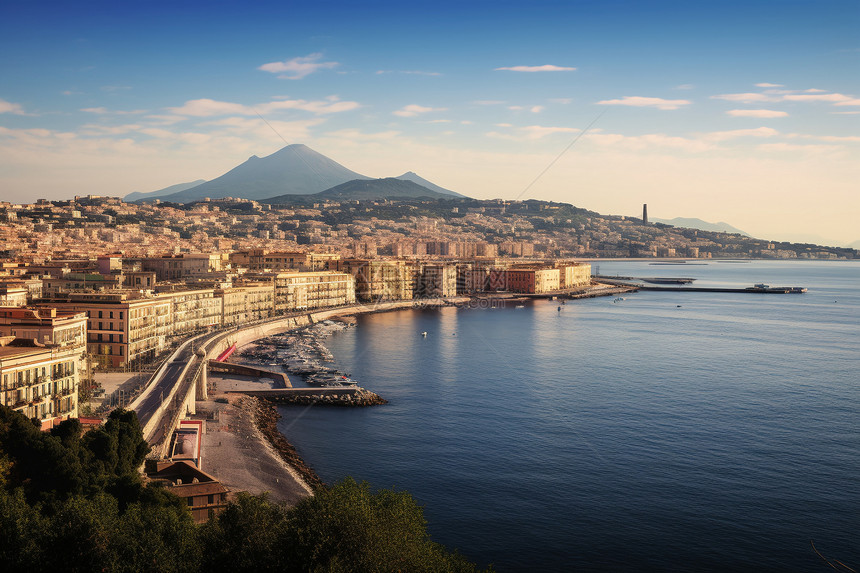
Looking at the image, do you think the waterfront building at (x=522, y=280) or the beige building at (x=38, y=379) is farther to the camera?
the waterfront building at (x=522, y=280)

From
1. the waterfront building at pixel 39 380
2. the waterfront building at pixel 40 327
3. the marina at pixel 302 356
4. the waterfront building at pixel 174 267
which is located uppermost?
the waterfront building at pixel 174 267

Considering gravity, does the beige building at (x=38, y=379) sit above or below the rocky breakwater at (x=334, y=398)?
above

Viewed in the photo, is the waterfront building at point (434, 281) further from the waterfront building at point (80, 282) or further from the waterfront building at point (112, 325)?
the waterfront building at point (112, 325)

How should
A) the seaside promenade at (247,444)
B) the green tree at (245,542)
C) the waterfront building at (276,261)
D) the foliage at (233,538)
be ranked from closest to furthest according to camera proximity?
the foliage at (233,538), the green tree at (245,542), the seaside promenade at (247,444), the waterfront building at (276,261)

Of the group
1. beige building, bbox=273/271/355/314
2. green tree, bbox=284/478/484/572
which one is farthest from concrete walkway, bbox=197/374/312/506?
beige building, bbox=273/271/355/314

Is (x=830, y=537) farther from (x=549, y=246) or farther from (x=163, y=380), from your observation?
(x=549, y=246)

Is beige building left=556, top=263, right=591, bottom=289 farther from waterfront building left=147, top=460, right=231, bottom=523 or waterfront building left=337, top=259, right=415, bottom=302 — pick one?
waterfront building left=147, top=460, right=231, bottom=523

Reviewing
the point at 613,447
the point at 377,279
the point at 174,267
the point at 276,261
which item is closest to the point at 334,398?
the point at 613,447

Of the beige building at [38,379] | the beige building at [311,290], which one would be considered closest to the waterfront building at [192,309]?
the beige building at [311,290]

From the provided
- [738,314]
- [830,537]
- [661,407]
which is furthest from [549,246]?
[830,537]
